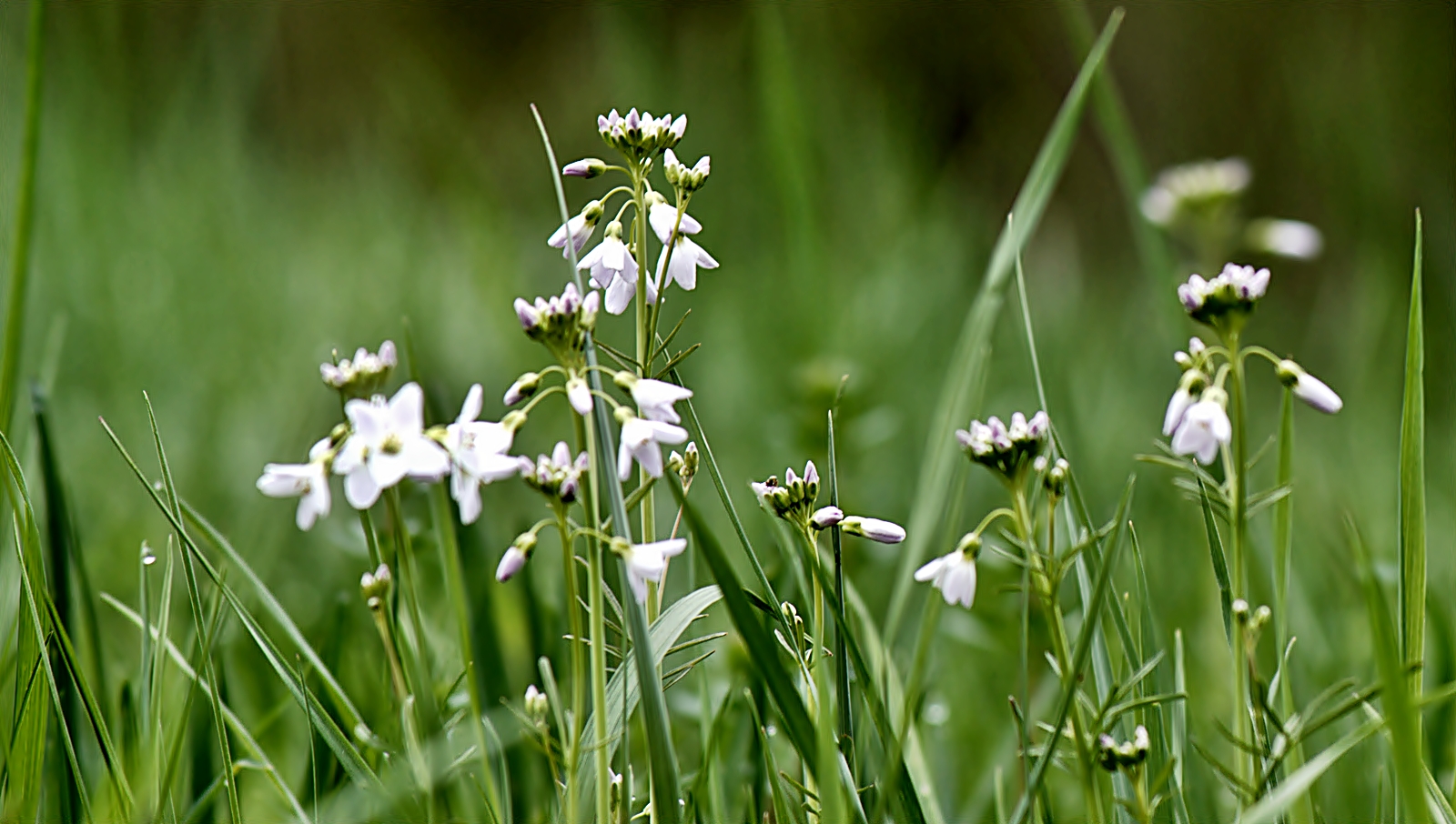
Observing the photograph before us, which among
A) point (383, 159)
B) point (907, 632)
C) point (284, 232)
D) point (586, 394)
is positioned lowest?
point (907, 632)

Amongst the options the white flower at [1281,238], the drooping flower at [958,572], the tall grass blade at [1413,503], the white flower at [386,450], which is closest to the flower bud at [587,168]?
the white flower at [386,450]

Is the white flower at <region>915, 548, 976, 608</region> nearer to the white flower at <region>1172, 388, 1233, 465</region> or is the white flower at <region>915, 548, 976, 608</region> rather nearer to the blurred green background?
the white flower at <region>1172, 388, 1233, 465</region>

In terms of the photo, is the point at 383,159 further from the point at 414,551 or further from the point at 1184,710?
the point at 1184,710

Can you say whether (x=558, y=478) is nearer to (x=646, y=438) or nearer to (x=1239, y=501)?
(x=646, y=438)

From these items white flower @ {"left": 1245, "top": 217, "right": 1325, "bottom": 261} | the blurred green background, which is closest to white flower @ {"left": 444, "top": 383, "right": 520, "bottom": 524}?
the blurred green background

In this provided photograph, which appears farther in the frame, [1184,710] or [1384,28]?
[1384,28]

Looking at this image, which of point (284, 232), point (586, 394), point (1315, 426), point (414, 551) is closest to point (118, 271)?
point (284, 232)
